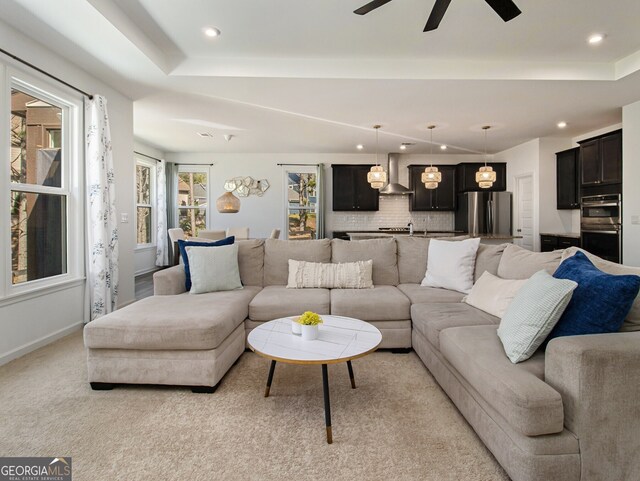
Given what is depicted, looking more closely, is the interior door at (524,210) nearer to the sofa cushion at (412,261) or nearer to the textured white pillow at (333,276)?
the sofa cushion at (412,261)

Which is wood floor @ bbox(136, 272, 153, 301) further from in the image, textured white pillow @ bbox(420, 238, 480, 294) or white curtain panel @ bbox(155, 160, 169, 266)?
textured white pillow @ bbox(420, 238, 480, 294)

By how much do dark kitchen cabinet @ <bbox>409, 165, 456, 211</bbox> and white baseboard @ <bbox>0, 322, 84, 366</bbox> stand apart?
6.58 meters

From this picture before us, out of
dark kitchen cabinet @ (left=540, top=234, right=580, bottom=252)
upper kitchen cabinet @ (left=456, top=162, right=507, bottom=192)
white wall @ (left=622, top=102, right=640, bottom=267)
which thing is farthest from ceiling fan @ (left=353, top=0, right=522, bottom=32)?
upper kitchen cabinet @ (left=456, top=162, right=507, bottom=192)

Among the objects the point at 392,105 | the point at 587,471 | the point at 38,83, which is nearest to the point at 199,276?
the point at 38,83

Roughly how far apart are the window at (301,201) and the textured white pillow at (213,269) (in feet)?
15.6

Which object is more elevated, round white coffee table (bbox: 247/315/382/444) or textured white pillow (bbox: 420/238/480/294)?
textured white pillow (bbox: 420/238/480/294)

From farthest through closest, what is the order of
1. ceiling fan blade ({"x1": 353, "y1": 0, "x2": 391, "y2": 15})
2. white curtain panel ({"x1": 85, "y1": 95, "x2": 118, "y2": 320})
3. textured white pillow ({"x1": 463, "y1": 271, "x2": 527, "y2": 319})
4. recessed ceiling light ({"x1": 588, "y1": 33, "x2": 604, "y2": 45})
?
white curtain panel ({"x1": 85, "y1": 95, "x2": 118, "y2": 320}) < recessed ceiling light ({"x1": 588, "y1": 33, "x2": 604, "y2": 45}) < textured white pillow ({"x1": 463, "y1": 271, "x2": 527, "y2": 319}) < ceiling fan blade ({"x1": 353, "y1": 0, "x2": 391, "y2": 15})

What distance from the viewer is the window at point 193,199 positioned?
312 inches

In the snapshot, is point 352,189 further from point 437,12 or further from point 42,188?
point 42,188

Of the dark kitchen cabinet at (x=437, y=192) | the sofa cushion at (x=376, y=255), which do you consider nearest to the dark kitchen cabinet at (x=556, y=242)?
the dark kitchen cabinet at (x=437, y=192)

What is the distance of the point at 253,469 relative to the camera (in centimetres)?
153

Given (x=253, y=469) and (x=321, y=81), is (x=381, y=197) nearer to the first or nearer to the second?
(x=321, y=81)

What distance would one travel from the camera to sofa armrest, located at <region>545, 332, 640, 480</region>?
129cm

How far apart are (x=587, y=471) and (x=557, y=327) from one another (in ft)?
1.85
